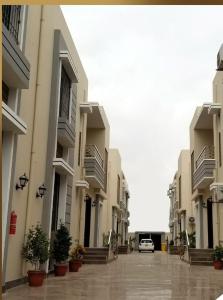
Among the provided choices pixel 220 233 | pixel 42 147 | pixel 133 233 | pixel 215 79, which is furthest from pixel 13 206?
pixel 133 233

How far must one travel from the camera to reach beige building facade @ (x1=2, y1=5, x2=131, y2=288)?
8117 mm

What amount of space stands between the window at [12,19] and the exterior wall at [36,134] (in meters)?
0.82

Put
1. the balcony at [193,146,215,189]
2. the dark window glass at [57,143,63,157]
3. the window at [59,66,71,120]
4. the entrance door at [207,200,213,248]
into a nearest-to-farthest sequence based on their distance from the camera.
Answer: the window at [59,66,71,120] < the dark window glass at [57,143,63,157] < the balcony at [193,146,215,189] < the entrance door at [207,200,213,248]

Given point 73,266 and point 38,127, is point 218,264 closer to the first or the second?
point 73,266

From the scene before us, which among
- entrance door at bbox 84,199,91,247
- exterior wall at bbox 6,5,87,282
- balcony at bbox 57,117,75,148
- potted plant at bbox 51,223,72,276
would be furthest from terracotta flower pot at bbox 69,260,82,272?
entrance door at bbox 84,199,91,247

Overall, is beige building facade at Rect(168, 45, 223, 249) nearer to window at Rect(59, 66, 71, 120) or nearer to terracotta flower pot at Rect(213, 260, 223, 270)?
terracotta flower pot at Rect(213, 260, 223, 270)

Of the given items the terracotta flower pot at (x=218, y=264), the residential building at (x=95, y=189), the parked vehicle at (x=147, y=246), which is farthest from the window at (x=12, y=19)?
the parked vehicle at (x=147, y=246)

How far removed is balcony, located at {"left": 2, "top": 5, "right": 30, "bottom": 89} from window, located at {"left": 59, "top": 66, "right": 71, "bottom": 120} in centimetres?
436

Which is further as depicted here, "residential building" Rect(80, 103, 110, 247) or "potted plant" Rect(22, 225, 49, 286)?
"residential building" Rect(80, 103, 110, 247)

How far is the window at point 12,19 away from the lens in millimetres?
8281

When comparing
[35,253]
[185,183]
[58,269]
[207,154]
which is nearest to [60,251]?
[58,269]

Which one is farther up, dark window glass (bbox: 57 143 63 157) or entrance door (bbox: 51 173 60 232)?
dark window glass (bbox: 57 143 63 157)

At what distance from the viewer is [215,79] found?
57.8ft

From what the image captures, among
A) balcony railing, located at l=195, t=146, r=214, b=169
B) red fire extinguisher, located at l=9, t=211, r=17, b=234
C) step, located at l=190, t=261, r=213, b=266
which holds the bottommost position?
step, located at l=190, t=261, r=213, b=266
